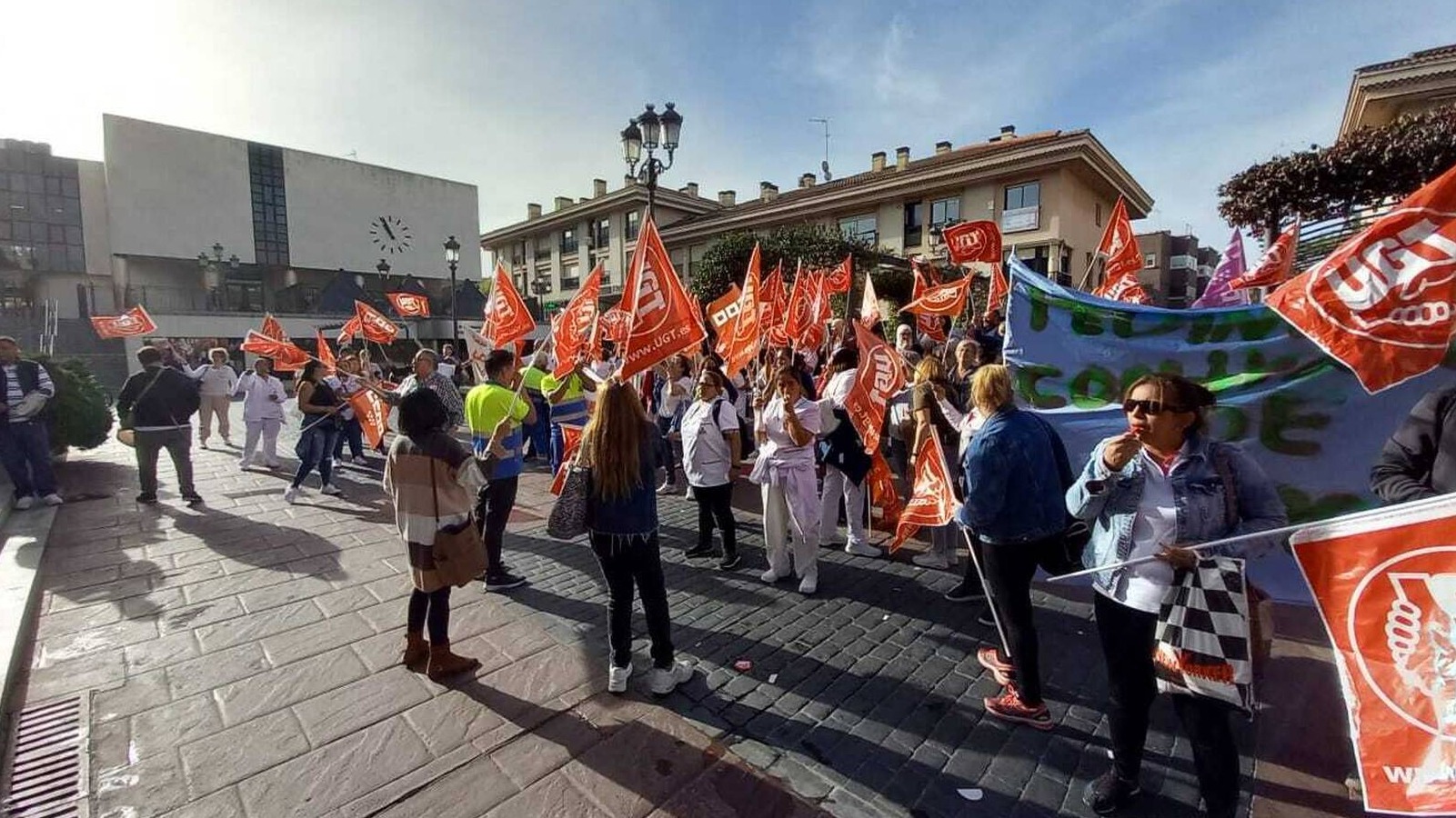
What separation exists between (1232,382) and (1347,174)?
8110 millimetres

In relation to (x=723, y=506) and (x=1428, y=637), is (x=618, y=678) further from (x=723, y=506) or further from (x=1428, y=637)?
(x=1428, y=637)

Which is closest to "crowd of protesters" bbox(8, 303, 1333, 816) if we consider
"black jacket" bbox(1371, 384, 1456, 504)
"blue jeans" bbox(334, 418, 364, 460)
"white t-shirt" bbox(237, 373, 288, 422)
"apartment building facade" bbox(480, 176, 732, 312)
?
"black jacket" bbox(1371, 384, 1456, 504)

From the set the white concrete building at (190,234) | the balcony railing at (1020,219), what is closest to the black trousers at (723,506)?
the balcony railing at (1020,219)

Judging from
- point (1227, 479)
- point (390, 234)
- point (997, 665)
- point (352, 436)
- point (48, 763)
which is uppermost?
point (390, 234)

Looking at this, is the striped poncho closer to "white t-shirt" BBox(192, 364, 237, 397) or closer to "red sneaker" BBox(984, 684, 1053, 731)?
"red sneaker" BBox(984, 684, 1053, 731)

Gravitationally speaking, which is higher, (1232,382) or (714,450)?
(1232,382)

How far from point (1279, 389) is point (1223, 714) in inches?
109

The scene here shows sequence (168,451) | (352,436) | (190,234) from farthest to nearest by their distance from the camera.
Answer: (190,234) → (352,436) → (168,451)

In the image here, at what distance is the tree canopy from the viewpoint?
8.48 m

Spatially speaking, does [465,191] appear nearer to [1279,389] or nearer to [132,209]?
A: [132,209]

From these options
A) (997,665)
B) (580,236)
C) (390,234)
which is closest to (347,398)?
(997,665)

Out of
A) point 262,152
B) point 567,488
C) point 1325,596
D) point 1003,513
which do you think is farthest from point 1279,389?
point 262,152

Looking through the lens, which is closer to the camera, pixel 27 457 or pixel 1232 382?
pixel 1232 382

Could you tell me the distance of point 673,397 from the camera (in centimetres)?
868
